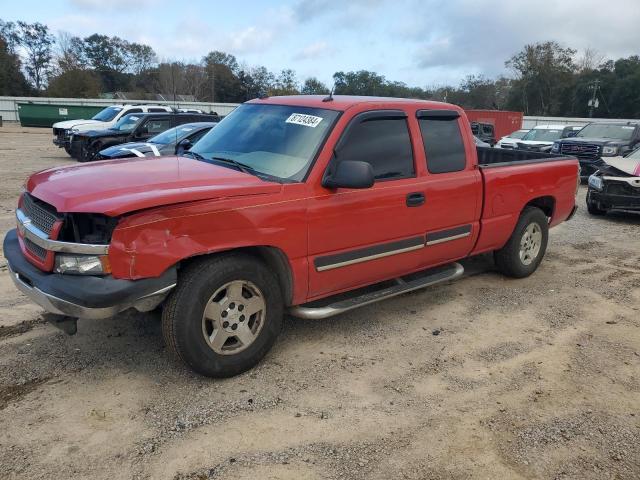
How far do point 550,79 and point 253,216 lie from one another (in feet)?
238

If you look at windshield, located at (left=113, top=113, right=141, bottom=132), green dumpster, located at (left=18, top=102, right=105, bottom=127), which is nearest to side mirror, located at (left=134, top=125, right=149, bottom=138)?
windshield, located at (left=113, top=113, right=141, bottom=132)

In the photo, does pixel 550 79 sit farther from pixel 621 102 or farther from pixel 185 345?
pixel 185 345

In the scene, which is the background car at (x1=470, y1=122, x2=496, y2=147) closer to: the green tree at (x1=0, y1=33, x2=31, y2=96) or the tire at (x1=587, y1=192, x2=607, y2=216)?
the tire at (x1=587, y1=192, x2=607, y2=216)

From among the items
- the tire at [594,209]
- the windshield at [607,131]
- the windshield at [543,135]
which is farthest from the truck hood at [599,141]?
the tire at [594,209]

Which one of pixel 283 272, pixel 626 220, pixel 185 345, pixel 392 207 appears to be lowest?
pixel 626 220

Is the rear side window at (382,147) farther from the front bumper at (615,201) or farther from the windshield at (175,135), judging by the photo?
the windshield at (175,135)

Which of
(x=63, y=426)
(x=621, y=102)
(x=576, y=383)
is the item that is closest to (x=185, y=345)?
(x=63, y=426)

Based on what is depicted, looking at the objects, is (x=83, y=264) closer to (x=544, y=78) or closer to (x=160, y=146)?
(x=160, y=146)

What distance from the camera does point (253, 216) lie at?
11.6 ft

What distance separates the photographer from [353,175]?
146 inches

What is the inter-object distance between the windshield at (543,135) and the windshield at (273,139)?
56.3 feet

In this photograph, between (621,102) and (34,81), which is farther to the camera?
(34,81)

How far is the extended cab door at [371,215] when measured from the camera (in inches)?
155

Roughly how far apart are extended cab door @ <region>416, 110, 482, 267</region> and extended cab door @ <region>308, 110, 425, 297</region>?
15 cm
